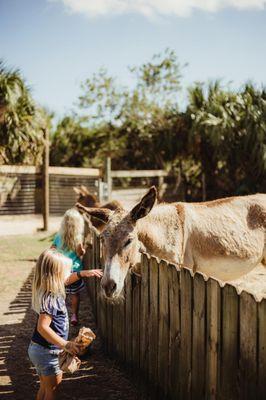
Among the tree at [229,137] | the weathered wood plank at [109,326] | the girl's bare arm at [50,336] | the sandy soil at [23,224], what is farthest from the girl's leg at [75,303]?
the tree at [229,137]

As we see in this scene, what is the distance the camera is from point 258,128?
16328mm

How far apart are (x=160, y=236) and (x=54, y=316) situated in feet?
5.29

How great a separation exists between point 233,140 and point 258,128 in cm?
107

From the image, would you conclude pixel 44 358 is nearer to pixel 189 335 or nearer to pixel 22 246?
pixel 189 335

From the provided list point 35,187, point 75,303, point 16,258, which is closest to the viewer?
point 75,303

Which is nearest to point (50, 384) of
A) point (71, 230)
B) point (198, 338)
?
point (198, 338)

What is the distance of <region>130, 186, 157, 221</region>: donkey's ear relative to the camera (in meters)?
4.27

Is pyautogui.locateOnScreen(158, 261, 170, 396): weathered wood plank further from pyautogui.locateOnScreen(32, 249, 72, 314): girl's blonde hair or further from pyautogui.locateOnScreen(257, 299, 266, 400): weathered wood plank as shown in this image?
pyautogui.locateOnScreen(257, 299, 266, 400): weathered wood plank

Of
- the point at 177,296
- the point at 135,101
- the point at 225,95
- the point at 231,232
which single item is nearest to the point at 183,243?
the point at 231,232

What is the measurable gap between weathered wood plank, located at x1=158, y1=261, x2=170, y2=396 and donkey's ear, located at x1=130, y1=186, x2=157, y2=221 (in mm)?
685

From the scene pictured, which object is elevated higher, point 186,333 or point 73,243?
point 73,243

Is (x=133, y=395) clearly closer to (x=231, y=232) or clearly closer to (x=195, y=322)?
(x=195, y=322)

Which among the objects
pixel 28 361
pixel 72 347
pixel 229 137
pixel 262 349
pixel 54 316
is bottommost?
pixel 28 361

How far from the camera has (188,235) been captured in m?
4.90
